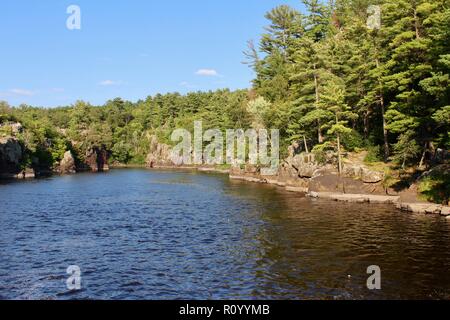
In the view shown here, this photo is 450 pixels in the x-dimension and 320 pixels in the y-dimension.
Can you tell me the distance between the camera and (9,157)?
102 m

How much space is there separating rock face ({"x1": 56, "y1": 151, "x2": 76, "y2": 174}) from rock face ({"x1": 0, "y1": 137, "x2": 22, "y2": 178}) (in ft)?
84.8

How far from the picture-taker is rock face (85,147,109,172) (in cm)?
14938

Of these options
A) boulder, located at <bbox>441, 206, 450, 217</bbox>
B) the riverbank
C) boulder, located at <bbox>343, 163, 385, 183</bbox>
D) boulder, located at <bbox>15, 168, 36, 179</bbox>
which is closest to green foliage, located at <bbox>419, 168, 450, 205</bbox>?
the riverbank

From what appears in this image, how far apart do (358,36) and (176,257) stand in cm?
5611

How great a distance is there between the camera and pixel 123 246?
1240 inches

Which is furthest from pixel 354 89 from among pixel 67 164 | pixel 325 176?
pixel 67 164

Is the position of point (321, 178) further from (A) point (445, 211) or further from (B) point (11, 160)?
(B) point (11, 160)

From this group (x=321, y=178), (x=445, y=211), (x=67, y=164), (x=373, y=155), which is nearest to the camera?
(x=445, y=211)

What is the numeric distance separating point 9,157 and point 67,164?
31.5 meters

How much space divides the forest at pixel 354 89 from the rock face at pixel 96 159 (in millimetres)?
9262

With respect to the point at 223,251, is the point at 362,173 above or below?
above
